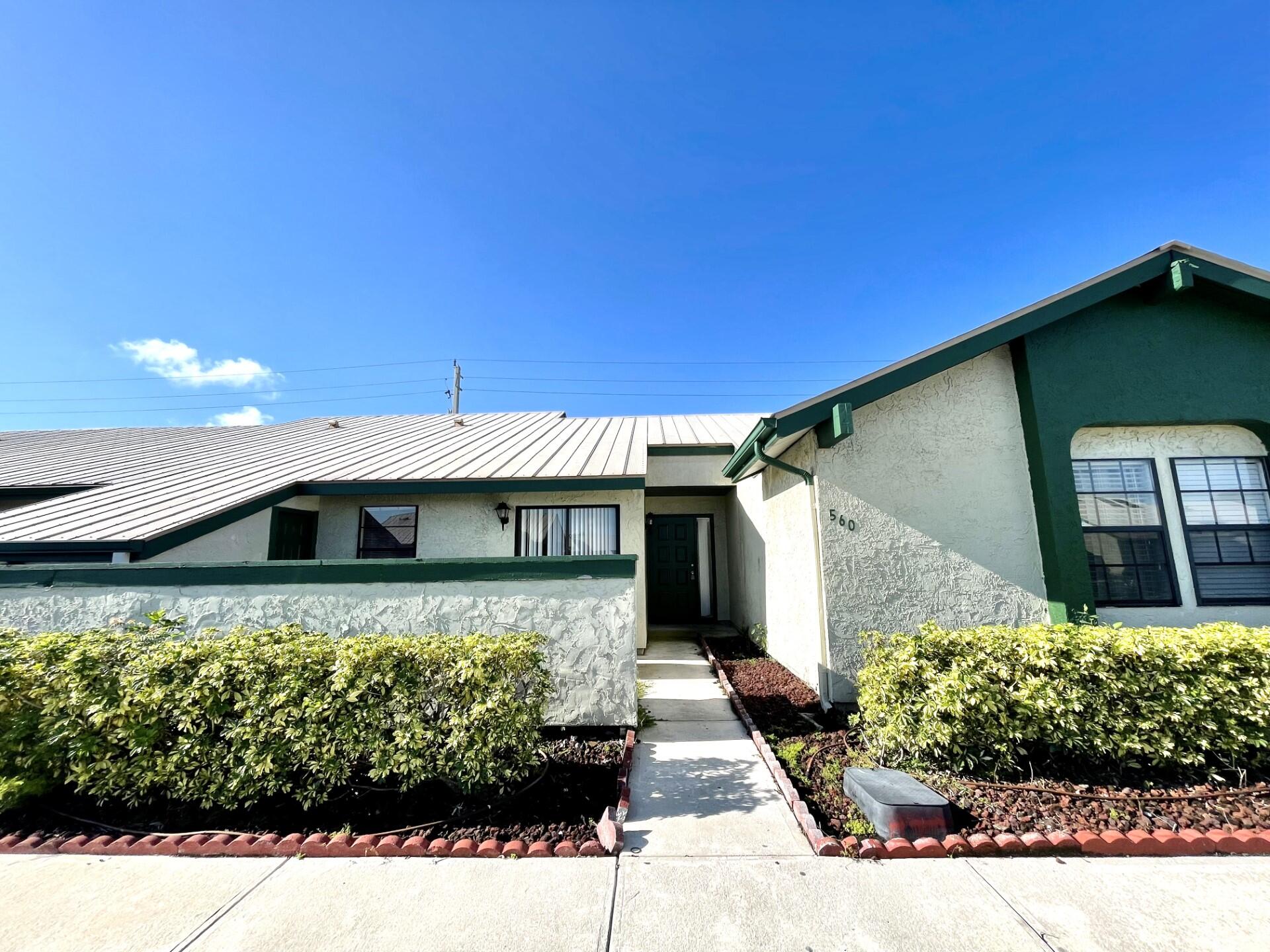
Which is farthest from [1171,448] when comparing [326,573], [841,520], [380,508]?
[380,508]

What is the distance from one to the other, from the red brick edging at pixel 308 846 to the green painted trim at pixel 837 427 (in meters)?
4.15

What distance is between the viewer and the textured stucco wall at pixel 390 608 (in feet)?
15.9

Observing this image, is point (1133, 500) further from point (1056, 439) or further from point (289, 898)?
point (289, 898)

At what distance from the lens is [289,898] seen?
266 cm

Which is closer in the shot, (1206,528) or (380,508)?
(1206,528)

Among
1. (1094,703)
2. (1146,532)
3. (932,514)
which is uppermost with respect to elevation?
(932,514)

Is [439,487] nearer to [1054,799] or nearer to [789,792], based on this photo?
[789,792]

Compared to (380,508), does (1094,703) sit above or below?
below

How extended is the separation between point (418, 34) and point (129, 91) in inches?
174

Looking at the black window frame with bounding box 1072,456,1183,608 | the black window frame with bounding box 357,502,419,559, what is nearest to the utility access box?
the black window frame with bounding box 1072,456,1183,608

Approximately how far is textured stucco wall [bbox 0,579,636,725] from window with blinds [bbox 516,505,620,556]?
11.2 ft

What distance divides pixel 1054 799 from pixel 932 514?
2.89 meters

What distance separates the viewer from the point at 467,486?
25.5ft

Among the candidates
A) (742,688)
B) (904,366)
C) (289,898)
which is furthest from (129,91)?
(742,688)
